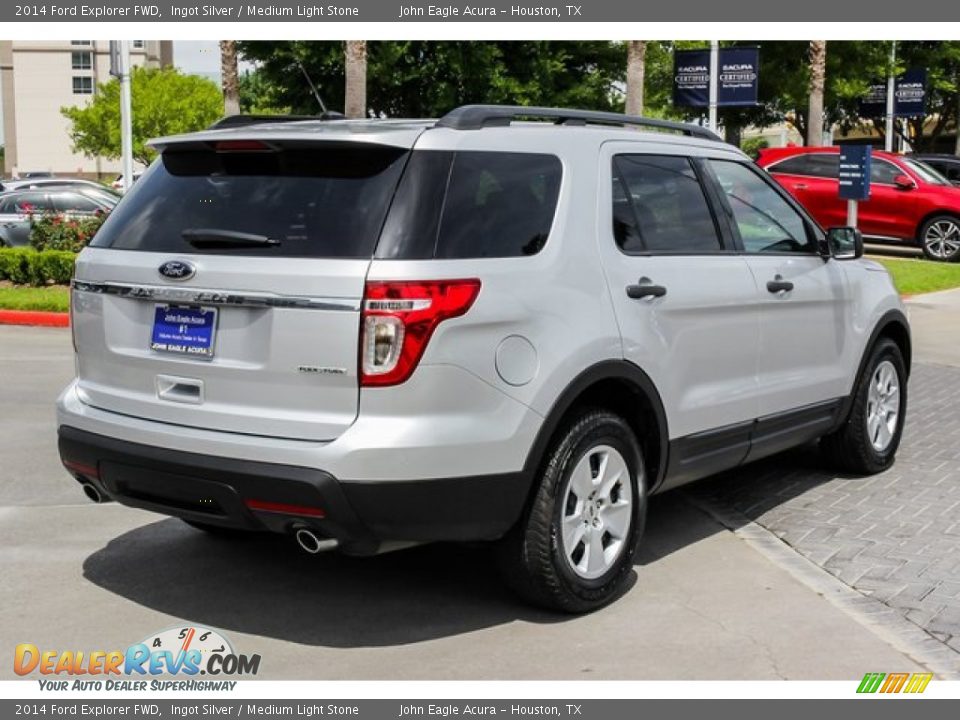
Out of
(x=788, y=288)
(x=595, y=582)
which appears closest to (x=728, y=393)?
(x=788, y=288)

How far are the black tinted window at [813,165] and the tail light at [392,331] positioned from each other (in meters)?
18.7

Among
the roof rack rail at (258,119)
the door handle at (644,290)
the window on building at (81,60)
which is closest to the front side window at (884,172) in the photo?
the door handle at (644,290)

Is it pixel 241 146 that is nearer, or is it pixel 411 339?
pixel 411 339

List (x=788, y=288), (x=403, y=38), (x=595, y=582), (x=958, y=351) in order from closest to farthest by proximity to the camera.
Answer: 1. (x=595, y=582)
2. (x=788, y=288)
3. (x=958, y=351)
4. (x=403, y=38)

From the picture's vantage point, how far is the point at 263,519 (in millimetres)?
4410

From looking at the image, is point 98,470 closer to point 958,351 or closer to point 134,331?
point 134,331

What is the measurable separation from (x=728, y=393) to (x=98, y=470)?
280 centimetres

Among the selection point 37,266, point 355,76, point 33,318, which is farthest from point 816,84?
point 33,318

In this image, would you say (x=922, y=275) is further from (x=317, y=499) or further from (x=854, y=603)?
(x=317, y=499)

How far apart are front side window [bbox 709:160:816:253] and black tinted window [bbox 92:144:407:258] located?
222 centimetres

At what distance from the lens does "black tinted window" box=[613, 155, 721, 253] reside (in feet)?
17.4

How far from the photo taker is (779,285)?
6.17 meters

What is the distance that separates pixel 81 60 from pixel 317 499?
128 m

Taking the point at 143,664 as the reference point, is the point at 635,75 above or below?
above
